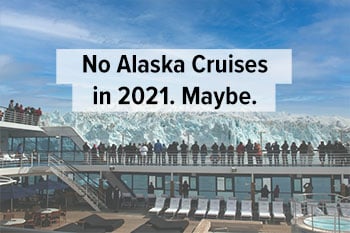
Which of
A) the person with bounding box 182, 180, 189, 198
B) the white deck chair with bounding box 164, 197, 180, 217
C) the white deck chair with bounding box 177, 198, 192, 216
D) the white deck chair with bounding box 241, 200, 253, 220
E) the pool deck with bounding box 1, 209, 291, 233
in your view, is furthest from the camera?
the person with bounding box 182, 180, 189, 198

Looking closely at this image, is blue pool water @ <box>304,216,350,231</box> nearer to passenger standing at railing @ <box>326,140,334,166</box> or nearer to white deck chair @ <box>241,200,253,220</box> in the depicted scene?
white deck chair @ <box>241,200,253,220</box>

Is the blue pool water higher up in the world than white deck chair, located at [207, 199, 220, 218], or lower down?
higher up

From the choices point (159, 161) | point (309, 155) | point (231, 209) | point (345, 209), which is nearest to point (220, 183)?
point (159, 161)

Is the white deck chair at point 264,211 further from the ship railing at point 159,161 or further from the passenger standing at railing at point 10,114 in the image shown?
the passenger standing at railing at point 10,114

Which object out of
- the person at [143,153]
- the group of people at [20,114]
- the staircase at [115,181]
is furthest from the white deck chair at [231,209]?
the group of people at [20,114]

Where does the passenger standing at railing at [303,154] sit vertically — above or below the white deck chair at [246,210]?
above

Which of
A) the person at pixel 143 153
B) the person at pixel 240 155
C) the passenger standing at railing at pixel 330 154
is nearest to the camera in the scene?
the passenger standing at railing at pixel 330 154

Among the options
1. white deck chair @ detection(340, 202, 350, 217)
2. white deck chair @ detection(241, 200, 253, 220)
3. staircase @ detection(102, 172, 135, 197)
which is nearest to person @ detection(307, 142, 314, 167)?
white deck chair @ detection(340, 202, 350, 217)
